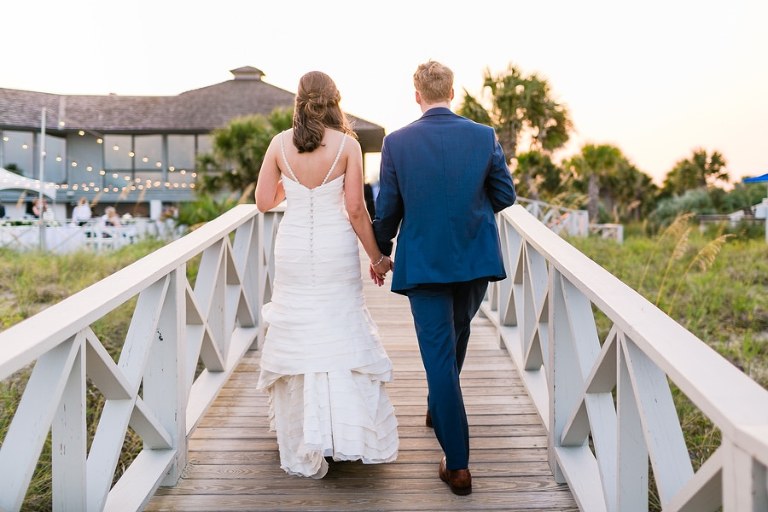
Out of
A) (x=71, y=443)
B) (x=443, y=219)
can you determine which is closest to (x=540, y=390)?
(x=443, y=219)

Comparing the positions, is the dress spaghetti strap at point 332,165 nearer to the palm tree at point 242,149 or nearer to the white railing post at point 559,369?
the white railing post at point 559,369

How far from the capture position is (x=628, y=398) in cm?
217

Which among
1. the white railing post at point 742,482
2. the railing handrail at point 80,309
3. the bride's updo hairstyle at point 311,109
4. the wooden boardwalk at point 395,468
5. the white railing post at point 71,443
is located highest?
the bride's updo hairstyle at point 311,109

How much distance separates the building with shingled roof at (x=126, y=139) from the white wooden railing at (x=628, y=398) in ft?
79.9

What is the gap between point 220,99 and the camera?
2791cm

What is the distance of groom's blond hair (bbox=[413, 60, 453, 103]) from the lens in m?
2.87

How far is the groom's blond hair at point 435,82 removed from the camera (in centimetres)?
287

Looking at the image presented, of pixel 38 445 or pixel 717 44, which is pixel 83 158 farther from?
pixel 38 445

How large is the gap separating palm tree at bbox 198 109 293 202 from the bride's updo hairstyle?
14.0 meters

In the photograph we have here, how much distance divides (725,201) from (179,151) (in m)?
A: 21.9

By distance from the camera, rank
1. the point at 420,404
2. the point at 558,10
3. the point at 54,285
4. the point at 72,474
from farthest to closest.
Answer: the point at 558,10 → the point at 54,285 → the point at 420,404 → the point at 72,474

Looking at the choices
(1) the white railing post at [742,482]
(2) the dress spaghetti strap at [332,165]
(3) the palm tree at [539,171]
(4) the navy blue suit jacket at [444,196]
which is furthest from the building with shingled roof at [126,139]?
(1) the white railing post at [742,482]

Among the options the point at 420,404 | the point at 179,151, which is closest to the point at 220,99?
the point at 179,151

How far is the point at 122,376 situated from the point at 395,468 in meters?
1.33
